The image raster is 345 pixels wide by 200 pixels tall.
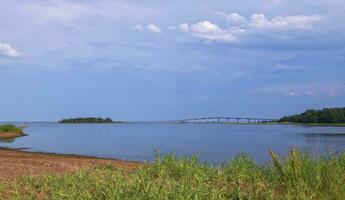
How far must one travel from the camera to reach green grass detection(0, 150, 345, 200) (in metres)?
7.65

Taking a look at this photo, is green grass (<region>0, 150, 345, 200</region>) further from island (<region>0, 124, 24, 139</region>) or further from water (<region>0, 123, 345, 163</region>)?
island (<region>0, 124, 24, 139</region>)

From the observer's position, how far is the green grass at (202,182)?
7652 mm

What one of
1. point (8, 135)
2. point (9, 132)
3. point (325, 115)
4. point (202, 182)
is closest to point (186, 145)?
point (8, 135)

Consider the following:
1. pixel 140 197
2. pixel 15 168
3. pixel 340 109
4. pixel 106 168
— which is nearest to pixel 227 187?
pixel 140 197

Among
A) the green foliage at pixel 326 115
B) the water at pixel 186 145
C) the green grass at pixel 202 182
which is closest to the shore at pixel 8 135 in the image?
the water at pixel 186 145

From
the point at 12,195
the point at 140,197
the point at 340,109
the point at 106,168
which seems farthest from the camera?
the point at 340,109

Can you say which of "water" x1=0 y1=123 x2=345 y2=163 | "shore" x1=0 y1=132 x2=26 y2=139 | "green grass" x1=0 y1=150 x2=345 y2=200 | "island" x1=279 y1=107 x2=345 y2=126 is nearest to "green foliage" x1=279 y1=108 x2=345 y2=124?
"island" x1=279 y1=107 x2=345 y2=126

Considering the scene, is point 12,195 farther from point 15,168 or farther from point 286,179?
point 286,179

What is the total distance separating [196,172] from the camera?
32.8 feet

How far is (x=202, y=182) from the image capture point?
8.83 metres

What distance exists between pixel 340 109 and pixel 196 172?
129861 mm

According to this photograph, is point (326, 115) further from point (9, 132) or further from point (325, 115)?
point (9, 132)

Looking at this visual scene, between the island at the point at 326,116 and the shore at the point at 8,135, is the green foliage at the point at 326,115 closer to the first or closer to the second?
the island at the point at 326,116

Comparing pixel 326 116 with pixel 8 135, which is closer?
pixel 8 135
